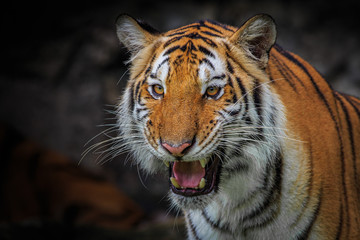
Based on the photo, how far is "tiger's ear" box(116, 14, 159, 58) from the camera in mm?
2016

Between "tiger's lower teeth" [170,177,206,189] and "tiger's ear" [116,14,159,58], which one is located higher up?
"tiger's ear" [116,14,159,58]

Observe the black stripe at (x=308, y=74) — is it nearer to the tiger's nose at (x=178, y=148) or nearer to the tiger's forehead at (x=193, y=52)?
the tiger's forehead at (x=193, y=52)

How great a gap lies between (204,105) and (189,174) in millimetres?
294

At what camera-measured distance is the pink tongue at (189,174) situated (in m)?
1.83

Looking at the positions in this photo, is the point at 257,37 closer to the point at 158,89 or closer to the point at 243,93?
the point at 243,93

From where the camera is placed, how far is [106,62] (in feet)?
16.5

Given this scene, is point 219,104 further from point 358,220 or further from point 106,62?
point 106,62

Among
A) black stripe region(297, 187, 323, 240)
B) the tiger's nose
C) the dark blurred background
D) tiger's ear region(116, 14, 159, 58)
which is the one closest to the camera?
the tiger's nose

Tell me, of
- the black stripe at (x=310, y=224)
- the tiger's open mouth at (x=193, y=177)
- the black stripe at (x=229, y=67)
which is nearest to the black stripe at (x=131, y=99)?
the tiger's open mouth at (x=193, y=177)

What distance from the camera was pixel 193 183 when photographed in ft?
5.99

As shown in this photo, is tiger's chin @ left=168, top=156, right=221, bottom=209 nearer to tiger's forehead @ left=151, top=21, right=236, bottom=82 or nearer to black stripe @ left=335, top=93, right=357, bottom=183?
tiger's forehead @ left=151, top=21, right=236, bottom=82

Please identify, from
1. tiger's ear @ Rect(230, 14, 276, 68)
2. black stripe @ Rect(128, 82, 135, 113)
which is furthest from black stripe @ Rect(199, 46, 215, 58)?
black stripe @ Rect(128, 82, 135, 113)

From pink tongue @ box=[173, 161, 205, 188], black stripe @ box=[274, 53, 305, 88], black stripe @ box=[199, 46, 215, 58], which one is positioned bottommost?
pink tongue @ box=[173, 161, 205, 188]

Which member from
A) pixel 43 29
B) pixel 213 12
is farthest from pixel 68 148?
pixel 213 12
